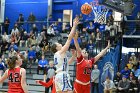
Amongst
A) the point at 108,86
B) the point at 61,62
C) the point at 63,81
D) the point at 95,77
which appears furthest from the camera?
the point at 95,77

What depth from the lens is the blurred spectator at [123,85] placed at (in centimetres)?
1784

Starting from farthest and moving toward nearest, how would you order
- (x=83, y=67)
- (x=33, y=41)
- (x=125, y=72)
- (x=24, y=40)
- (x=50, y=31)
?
(x=24, y=40) → (x=50, y=31) → (x=33, y=41) → (x=125, y=72) → (x=83, y=67)

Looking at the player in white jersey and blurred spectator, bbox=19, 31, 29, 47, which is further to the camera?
blurred spectator, bbox=19, 31, 29, 47

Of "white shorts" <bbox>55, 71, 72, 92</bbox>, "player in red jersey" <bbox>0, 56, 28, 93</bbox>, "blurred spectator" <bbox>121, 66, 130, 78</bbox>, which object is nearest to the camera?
"player in red jersey" <bbox>0, 56, 28, 93</bbox>

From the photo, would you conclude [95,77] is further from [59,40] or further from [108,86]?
[59,40]

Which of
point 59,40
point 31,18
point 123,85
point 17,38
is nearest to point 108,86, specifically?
point 123,85

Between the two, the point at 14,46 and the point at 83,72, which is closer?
the point at 83,72

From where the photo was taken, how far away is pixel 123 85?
18.0 m

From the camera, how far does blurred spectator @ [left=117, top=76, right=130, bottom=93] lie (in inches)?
703

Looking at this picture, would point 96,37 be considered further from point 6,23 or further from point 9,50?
point 6,23

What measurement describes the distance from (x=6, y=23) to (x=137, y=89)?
14309 mm

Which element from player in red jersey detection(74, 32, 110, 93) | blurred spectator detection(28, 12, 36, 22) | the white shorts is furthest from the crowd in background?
the white shorts

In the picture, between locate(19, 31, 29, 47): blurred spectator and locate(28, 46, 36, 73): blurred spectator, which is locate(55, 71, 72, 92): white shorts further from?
locate(19, 31, 29, 47): blurred spectator

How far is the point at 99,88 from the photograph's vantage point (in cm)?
1869
